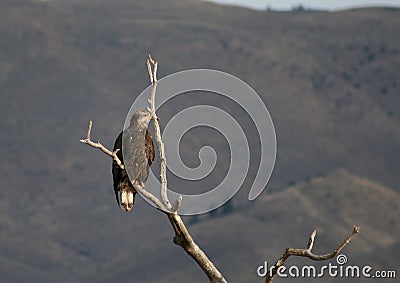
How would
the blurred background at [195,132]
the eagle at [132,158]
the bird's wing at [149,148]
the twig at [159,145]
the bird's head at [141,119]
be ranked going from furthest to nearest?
the blurred background at [195,132] < the bird's wing at [149,148] < the bird's head at [141,119] < the eagle at [132,158] < the twig at [159,145]

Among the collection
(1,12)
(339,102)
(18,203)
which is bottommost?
(18,203)

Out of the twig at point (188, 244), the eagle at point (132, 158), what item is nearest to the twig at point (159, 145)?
the twig at point (188, 244)

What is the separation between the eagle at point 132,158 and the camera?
11.7 m

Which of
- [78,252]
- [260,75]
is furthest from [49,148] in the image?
[260,75]

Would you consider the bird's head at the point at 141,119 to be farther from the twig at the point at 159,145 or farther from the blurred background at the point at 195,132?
the blurred background at the point at 195,132

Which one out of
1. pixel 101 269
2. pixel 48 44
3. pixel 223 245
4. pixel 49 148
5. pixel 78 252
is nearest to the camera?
pixel 223 245

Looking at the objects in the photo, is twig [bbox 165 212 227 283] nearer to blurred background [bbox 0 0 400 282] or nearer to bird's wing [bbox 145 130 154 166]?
bird's wing [bbox 145 130 154 166]

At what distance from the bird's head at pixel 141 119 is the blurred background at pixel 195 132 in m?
43.3

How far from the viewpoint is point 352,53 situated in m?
120

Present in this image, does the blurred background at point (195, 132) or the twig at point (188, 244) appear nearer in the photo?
the twig at point (188, 244)

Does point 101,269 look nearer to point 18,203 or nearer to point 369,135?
point 18,203

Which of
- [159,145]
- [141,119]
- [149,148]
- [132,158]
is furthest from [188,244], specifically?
[149,148]

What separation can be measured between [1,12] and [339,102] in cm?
3757

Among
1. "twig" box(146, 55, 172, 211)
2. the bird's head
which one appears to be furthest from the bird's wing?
"twig" box(146, 55, 172, 211)
